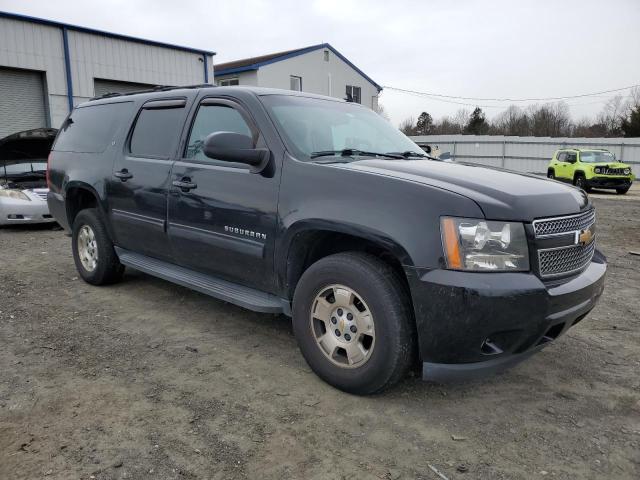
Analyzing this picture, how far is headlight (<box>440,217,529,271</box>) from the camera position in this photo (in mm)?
2596

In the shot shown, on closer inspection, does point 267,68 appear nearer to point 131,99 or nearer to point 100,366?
point 131,99

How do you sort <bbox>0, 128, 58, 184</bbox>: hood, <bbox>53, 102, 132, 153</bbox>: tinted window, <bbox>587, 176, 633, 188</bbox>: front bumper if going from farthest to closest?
1. <bbox>587, 176, 633, 188</bbox>: front bumper
2. <bbox>0, 128, 58, 184</bbox>: hood
3. <bbox>53, 102, 132, 153</bbox>: tinted window

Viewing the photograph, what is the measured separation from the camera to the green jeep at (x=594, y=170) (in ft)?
62.6

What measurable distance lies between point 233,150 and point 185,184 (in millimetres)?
779

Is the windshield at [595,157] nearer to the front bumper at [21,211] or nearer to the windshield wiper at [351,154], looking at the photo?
the front bumper at [21,211]

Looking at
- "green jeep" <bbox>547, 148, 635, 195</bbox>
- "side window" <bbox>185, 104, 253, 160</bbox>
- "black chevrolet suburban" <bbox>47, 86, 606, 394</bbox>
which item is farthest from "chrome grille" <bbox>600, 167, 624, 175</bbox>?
"side window" <bbox>185, 104, 253, 160</bbox>

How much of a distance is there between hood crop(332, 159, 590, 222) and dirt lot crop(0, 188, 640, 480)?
44.4 inches

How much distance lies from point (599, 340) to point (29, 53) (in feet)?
58.3

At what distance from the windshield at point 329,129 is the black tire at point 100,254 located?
2.37m

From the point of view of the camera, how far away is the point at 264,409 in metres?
2.92

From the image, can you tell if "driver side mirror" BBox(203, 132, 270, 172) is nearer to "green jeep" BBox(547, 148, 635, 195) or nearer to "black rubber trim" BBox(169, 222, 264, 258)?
"black rubber trim" BBox(169, 222, 264, 258)

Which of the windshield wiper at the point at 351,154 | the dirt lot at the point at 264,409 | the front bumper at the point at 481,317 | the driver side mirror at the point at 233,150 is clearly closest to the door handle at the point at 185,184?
the driver side mirror at the point at 233,150

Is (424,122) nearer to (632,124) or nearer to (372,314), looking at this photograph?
(632,124)

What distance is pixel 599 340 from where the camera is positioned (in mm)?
4000
